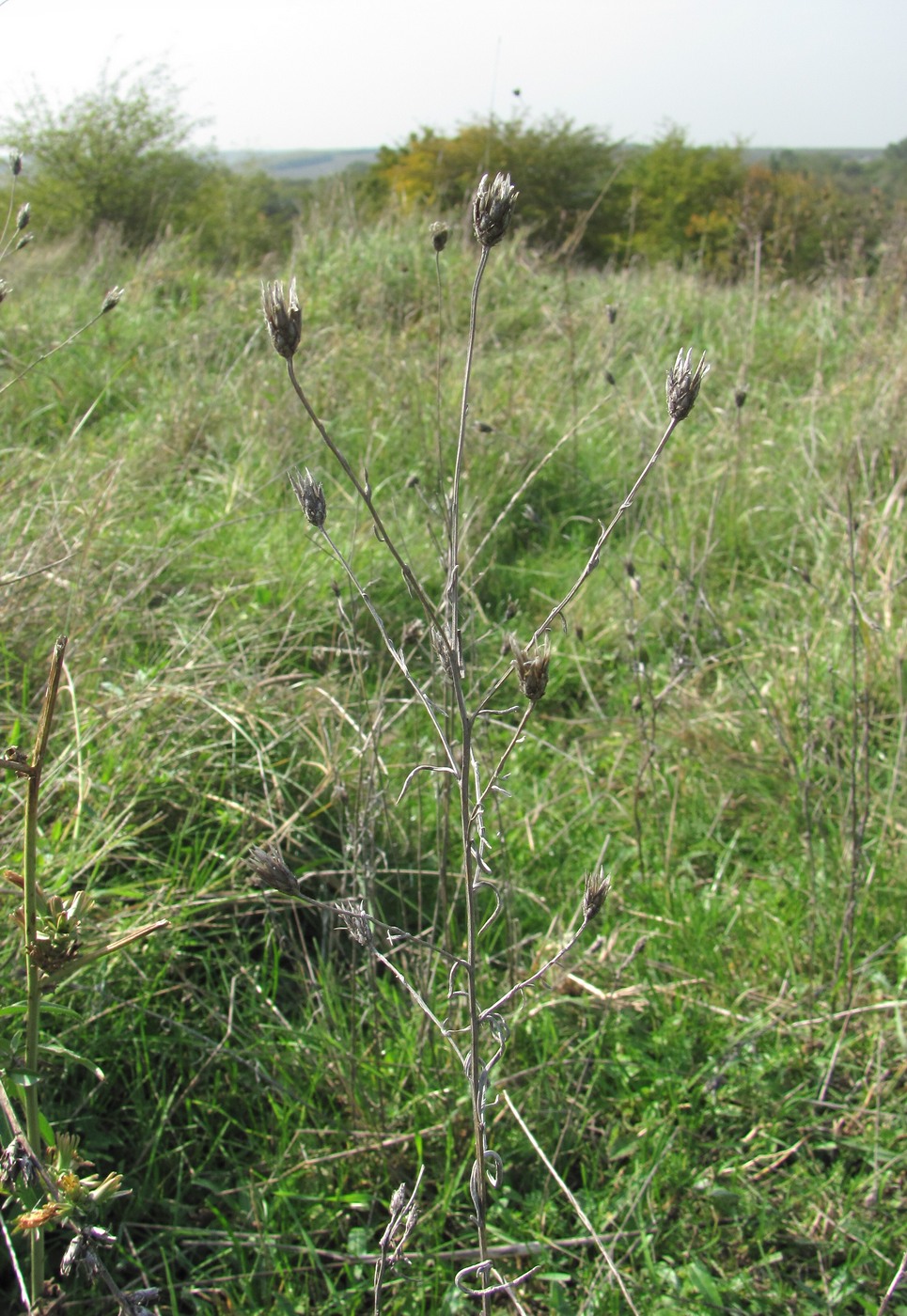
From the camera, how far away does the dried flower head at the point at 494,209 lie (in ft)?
2.41

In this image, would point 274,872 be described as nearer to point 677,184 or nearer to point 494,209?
point 494,209

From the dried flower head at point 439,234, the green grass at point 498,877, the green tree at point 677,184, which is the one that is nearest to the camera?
the dried flower head at point 439,234

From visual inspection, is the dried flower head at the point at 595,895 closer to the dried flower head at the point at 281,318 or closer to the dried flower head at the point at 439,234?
the dried flower head at the point at 281,318

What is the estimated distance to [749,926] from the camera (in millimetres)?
1784

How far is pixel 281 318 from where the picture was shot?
0.67m

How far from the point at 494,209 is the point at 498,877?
1.36m

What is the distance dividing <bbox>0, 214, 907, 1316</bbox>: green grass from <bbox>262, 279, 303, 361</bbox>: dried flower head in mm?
674

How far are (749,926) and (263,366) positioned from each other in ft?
10.0

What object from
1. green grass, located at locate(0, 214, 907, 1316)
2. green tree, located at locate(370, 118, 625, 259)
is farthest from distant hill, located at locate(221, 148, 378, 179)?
green grass, located at locate(0, 214, 907, 1316)

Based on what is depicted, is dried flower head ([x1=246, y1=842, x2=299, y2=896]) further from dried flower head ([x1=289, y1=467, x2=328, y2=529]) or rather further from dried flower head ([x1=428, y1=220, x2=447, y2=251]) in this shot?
dried flower head ([x1=428, y1=220, x2=447, y2=251])

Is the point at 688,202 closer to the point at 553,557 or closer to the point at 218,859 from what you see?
the point at 553,557

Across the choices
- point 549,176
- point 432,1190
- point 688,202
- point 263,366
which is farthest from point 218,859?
point 688,202

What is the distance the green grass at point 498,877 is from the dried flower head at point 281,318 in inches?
26.5

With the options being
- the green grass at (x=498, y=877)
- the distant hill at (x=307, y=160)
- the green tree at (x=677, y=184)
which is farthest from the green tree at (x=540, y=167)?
the distant hill at (x=307, y=160)
